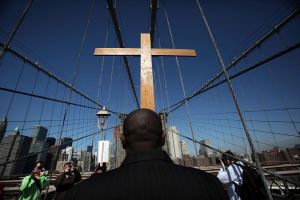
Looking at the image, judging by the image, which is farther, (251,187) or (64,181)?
(64,181)

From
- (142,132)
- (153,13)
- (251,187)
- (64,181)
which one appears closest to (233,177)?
(251,187)

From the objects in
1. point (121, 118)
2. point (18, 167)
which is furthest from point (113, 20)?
point (18, 167)

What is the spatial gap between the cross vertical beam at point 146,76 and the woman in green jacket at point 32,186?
3751mm

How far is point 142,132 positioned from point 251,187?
9.65 ft

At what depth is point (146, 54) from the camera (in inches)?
107

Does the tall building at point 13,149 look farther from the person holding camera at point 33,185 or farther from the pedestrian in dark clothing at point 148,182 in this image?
the pedestrian in dark clothing at point 148,182

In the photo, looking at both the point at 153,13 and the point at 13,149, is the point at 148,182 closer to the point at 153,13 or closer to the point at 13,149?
the point at 153,13

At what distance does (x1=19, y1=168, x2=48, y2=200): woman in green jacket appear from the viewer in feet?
13.0

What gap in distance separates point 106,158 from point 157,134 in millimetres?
6439

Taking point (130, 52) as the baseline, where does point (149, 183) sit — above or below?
below

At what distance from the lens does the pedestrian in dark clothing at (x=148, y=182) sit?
0.70 metres

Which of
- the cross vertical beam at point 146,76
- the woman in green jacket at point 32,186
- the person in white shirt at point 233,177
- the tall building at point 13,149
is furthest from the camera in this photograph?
the tall building at point 13,149

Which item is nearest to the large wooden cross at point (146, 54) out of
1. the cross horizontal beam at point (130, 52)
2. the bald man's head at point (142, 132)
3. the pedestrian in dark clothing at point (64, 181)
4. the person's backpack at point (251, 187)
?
the cross horizontal beam at point (130, 52)

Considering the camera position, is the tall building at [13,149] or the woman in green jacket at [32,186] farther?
the tall building at [13,149]
